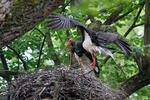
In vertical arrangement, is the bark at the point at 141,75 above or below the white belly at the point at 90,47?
below

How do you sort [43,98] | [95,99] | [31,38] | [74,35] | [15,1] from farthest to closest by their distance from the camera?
[74,35] → [31,38] → [95,99] → [43,98] → [15,1]

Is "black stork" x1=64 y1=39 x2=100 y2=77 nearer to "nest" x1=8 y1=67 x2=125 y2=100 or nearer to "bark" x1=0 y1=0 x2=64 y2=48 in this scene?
"nest" x1=8 y1=67 x2=125 y2=100

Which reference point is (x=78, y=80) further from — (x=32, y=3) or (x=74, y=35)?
(x=74, y=35)

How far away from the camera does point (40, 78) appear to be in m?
3.02

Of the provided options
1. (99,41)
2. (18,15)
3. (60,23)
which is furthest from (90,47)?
(18,15)

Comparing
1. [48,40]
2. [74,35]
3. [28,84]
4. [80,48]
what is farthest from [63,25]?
[74,35]

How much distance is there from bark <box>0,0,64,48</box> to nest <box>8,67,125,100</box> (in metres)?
1.18

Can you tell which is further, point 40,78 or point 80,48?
point 80,48

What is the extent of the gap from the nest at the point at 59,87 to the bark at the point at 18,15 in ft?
3.89

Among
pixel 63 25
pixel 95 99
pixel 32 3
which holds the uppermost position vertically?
pixel 63 25

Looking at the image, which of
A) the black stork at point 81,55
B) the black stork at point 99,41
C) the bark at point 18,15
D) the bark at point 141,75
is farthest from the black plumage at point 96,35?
the bark at point 18,15

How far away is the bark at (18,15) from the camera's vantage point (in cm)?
149

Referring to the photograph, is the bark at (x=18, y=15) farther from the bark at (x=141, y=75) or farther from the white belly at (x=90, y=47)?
the bark at (x=141, y=75)

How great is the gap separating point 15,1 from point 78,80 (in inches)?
69.8
